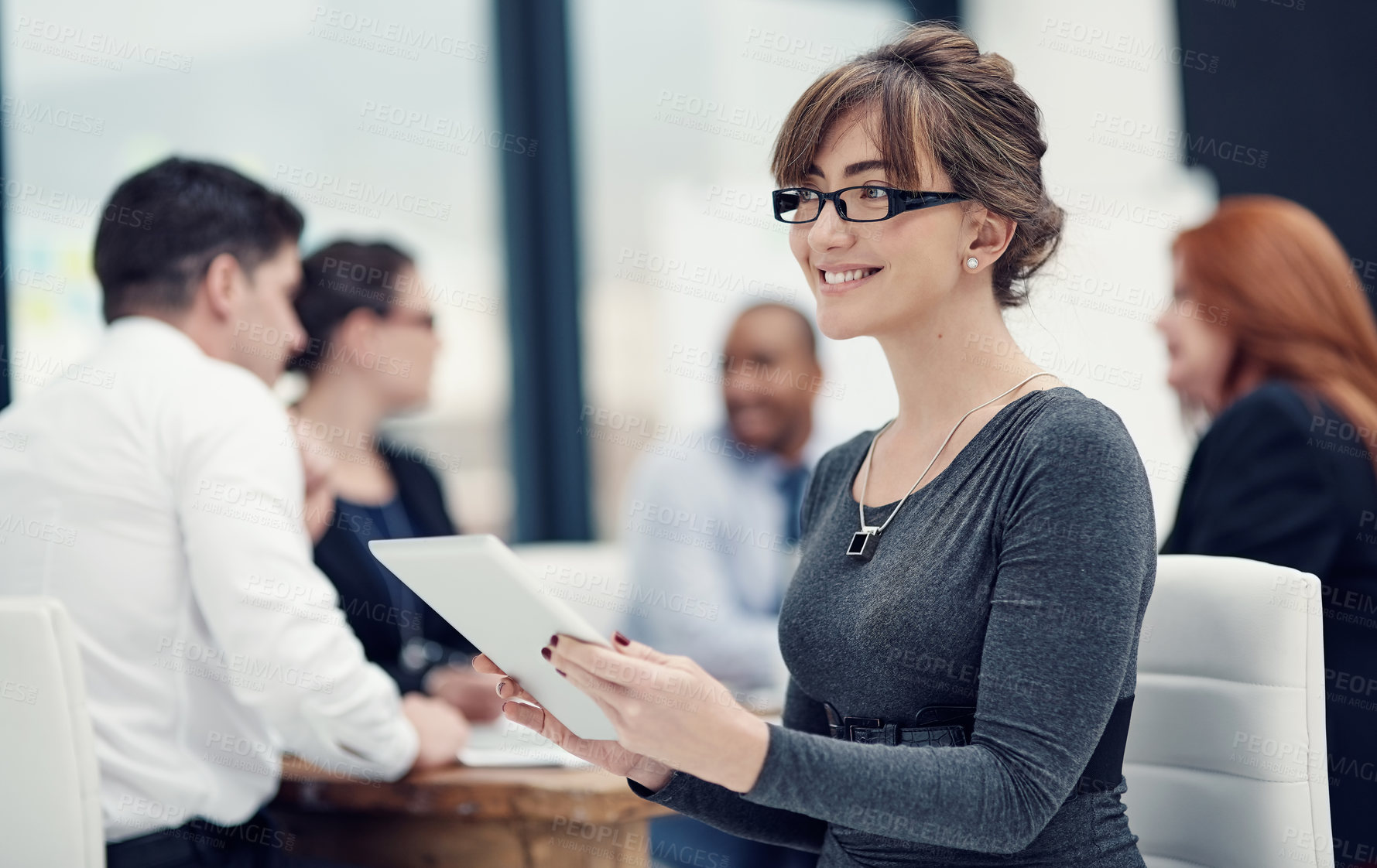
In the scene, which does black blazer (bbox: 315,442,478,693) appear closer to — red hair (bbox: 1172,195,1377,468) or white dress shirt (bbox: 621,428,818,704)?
white dress shirt (bbox: 621,428,818,704)

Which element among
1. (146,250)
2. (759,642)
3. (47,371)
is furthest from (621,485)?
(146,250)

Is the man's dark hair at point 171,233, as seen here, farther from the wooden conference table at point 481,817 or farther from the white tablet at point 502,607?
the white tablet at point 502,607

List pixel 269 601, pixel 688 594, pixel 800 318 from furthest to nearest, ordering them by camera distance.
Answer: pixel 800 318, pixel 688 594, pixel 269 601

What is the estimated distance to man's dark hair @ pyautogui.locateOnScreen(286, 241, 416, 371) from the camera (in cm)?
321

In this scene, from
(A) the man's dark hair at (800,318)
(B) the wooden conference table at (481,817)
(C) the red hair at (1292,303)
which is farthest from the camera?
(A) the man's dark hair at (800,318)

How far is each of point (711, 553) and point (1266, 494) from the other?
1.54 m

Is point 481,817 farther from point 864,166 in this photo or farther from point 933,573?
point 864,166

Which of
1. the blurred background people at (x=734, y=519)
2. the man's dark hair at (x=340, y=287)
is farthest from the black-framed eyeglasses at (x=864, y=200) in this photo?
the man's dark hair at (x=340, y=287)

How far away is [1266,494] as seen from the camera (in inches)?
91.2

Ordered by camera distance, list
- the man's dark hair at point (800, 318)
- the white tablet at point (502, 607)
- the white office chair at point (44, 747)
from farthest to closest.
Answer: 1. the man's dark hair at point (800, 318)
2. the white office chair at point (44, 747)
3. the white tablet at point (502, 607)

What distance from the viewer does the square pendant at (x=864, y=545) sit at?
4.62 ft

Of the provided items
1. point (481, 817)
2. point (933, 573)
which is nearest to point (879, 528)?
point (933, 573)

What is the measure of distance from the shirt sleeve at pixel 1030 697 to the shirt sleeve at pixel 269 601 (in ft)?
3.17

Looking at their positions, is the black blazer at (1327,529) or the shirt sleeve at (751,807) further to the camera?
the black blazer at (1327,529)
